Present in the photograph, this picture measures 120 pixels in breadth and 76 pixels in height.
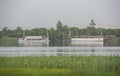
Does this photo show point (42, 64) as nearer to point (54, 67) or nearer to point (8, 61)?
point (54, 67)

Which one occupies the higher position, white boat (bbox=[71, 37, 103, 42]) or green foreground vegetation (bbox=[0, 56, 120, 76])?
white boat (bbox=[71, 37, 103, 42])

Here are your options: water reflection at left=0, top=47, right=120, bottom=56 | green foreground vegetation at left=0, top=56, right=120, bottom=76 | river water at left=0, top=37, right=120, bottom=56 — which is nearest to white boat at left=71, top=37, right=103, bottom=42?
river water at left=0, top=37, right=120, bottom=56

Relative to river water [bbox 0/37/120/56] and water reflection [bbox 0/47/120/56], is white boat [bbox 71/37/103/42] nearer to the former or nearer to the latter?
river water [bbox 0/37/120/56]

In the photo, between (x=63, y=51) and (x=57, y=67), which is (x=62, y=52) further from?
(x=57, y=67)

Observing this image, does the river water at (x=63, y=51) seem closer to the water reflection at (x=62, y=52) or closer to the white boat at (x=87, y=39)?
the water reflection at (x=62, y=52)

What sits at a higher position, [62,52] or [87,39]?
[87,39]

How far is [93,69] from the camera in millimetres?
7793

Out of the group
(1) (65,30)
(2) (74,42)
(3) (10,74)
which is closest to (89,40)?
(2) (74,42)

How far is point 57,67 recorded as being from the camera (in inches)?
330

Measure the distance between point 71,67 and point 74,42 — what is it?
2078cm

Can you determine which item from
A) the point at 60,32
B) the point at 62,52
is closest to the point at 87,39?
the point at 60,32

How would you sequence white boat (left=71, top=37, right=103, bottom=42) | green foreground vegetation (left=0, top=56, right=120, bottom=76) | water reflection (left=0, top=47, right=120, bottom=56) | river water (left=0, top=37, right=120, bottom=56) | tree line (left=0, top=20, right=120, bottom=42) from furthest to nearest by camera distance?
white boat (left=71, top=37, right=103, bottom=42) < tree line (left=0, top=20, right=120, bottom=42) < river water (left=0, top=37, right=120, bottom=56) < water reflection (left=0, top=47, right=120, bottom=56) < green foreground vegetation (left=0, top=56, right=120, bottom=76)

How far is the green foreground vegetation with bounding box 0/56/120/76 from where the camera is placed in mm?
7242

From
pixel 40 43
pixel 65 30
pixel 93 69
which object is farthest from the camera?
pixel 40 43
